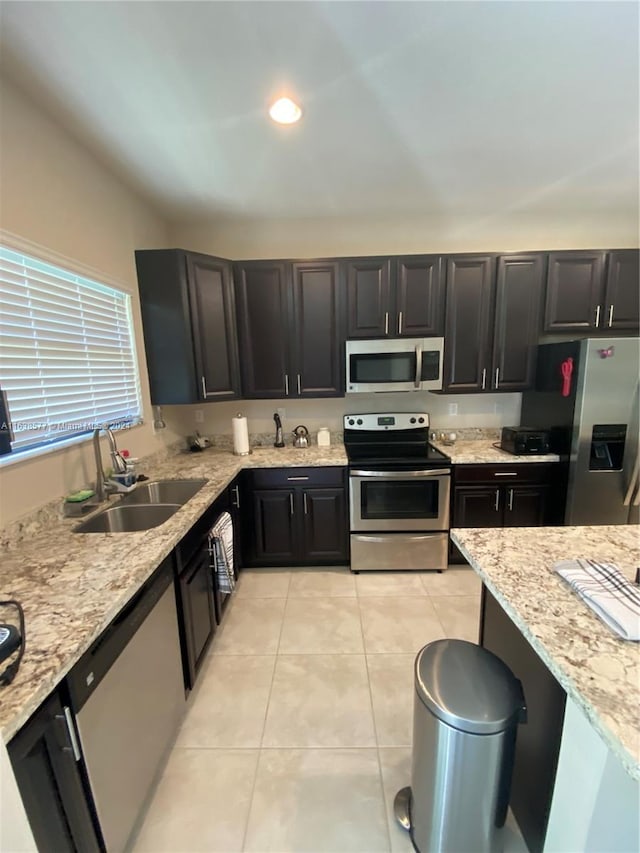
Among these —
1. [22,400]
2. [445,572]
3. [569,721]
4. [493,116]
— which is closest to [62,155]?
[22,400]

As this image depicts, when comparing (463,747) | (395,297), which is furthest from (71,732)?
(395,297)

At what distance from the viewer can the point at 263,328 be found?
2.78 m

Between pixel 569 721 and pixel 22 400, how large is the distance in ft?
7.25

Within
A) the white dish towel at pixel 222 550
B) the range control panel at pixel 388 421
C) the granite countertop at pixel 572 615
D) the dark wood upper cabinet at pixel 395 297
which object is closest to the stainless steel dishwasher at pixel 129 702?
the white dish towel at pixel 222 550

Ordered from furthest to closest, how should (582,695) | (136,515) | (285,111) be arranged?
(136,515)
(285,111)
(582,695)

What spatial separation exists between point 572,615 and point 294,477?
77.3 inches

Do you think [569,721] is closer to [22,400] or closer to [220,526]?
[220,526]

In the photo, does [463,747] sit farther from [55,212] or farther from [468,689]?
[55,212]

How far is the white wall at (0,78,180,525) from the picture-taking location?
4.77 feet

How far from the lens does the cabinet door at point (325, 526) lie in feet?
8.79

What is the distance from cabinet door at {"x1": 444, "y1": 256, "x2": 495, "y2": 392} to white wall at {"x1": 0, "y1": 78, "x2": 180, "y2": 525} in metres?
2.35

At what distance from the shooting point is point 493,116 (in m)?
1.71

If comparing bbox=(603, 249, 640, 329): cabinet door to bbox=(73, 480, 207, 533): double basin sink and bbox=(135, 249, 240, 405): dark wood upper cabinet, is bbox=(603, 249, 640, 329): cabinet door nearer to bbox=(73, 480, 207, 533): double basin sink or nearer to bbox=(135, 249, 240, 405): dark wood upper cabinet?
bbox=(135, 249, 240, 405): dark wood upper cabinet

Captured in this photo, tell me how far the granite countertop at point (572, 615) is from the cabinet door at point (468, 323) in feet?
5.44
